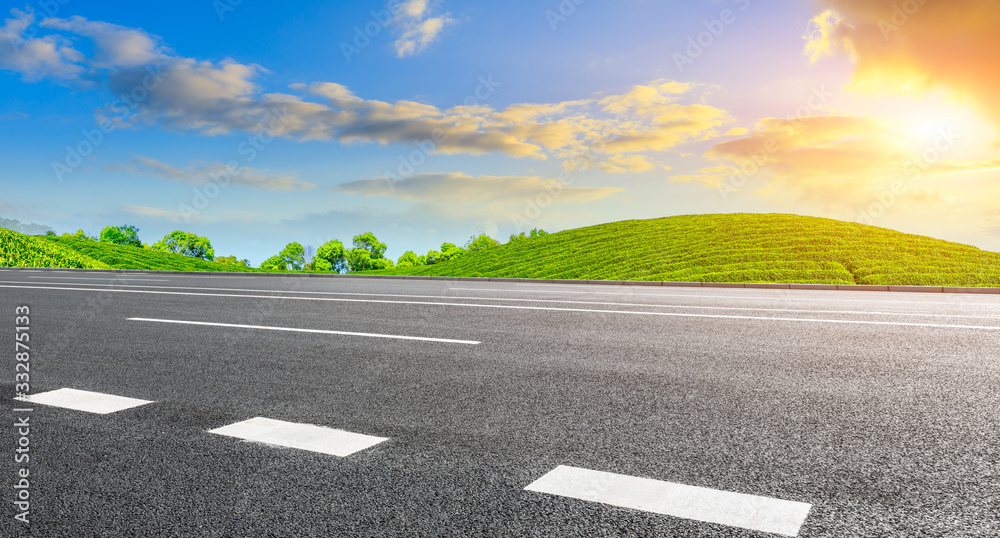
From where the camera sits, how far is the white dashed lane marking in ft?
11.1

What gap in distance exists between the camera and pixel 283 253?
72750 millimetres

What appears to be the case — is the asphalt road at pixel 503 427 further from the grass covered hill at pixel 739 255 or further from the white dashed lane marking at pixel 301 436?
the grass covered hill at pixel 739 255

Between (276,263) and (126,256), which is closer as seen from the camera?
(126,256)

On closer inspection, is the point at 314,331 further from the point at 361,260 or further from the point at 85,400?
the point at 361,260

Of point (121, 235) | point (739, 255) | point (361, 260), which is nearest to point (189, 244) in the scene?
point (121, 235)

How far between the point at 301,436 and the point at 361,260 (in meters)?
64.7

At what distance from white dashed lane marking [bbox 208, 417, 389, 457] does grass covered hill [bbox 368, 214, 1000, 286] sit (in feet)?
78.9

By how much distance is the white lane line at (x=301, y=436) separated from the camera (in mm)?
3395

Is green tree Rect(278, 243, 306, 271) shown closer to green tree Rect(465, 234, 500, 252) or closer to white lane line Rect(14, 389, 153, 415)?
green tree Rect(465, 234, 500, 252)

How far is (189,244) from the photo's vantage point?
79.1 metres

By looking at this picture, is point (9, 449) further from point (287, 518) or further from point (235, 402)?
point (287, 518)

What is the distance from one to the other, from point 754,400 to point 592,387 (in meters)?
1.12

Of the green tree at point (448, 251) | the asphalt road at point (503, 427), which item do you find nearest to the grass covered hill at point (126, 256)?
the green tree at point (448, 251)

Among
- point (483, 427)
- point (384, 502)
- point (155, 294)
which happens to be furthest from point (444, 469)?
point (155, 294)
